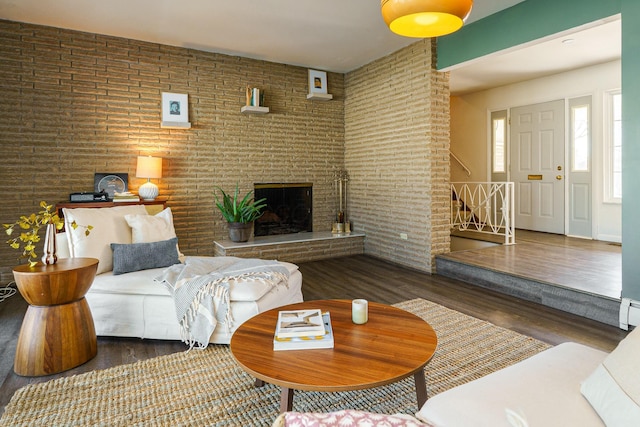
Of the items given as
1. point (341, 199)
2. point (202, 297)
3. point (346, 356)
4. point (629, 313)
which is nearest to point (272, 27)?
point (341, 199)

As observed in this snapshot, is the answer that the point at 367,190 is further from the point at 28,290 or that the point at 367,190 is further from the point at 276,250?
the point at 28,290

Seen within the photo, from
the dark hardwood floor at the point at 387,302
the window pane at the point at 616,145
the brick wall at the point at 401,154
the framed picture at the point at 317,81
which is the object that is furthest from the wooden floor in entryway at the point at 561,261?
the framed picture at the point at 317,81

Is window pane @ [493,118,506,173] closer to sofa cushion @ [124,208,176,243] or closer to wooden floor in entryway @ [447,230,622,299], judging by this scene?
wooden floor in entryway @ [447,230,622,299]

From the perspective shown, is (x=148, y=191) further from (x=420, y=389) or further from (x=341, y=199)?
(x=420, y=389)

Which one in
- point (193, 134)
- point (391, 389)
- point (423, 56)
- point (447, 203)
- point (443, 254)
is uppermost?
point (423, 56)

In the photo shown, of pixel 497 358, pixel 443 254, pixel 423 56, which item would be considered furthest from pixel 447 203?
pixel 497 358

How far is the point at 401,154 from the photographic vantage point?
508cm

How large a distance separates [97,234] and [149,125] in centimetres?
218

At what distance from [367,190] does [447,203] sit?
1.32 metres

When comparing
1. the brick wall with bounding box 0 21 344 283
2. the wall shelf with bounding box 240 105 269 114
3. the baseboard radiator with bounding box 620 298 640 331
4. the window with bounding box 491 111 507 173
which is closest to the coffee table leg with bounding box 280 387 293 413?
the baseboard radiator with bounding box 620 298 640 331

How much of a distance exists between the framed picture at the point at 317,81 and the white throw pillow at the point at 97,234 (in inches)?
136

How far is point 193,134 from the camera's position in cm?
507

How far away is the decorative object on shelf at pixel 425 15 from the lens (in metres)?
1.60

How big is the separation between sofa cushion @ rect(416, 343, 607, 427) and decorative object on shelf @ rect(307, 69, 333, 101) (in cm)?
479
